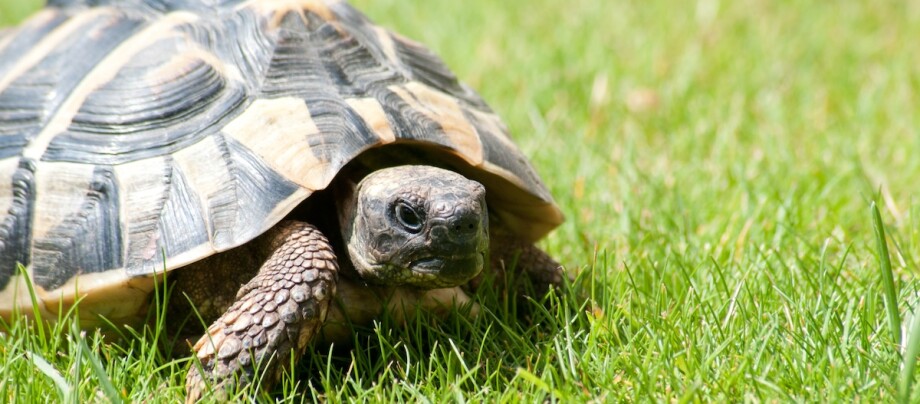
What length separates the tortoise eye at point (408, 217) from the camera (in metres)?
2.21

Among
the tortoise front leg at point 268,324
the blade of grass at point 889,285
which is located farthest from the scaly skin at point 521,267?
the blade of grass at point 889,285

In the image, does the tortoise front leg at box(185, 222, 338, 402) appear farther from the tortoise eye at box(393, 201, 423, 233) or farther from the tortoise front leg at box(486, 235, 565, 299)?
the tortoise front leg at box(486, 235, 565, 299)

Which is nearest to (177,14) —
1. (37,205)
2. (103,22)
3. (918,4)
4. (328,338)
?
(103,22)

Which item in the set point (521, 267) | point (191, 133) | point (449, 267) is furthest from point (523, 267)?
point (191, 133)

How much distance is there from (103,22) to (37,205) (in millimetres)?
696

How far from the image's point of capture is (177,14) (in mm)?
2854

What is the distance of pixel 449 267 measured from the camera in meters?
2.21

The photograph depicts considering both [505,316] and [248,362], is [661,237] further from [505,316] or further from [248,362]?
[248,362]

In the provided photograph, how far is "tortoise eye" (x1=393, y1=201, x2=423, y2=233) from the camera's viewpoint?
7.24 feet

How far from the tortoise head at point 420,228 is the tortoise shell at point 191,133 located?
152mm

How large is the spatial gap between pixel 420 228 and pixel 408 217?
5cm

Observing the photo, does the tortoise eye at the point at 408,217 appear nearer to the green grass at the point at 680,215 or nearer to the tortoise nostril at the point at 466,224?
the tortoise nostril at the point at 466,224

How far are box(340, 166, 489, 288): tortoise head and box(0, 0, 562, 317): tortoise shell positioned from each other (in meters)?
0.15

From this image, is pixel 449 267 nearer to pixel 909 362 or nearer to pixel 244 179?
pixel 244 179
